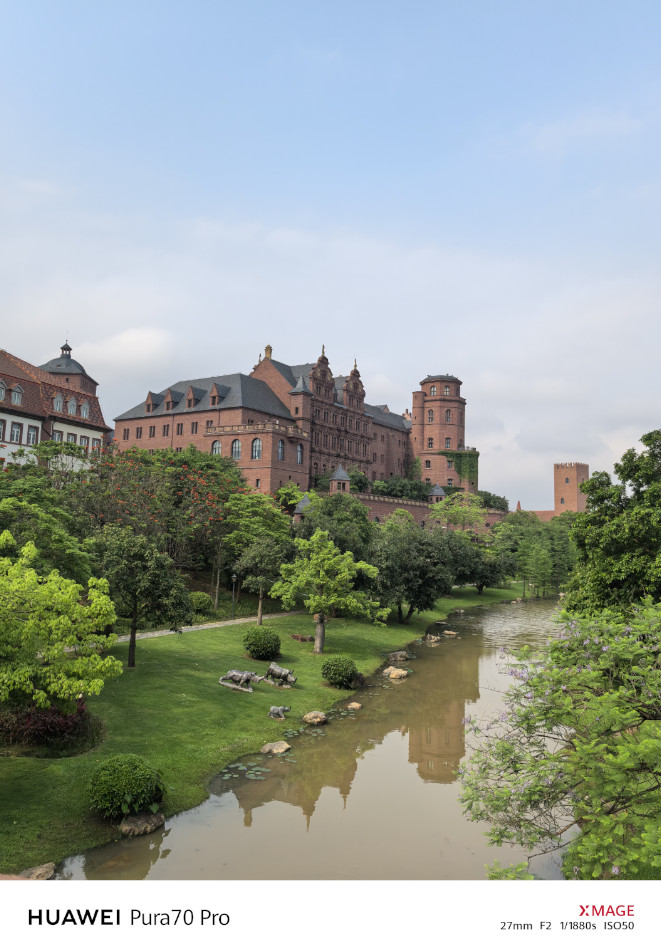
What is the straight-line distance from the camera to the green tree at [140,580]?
81.1 ft

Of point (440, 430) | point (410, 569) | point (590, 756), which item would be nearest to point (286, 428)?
point (410, 569)

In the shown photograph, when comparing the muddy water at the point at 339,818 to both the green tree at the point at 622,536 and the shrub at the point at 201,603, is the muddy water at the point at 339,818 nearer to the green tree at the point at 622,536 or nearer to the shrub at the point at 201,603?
the green tree at the point at 622,536

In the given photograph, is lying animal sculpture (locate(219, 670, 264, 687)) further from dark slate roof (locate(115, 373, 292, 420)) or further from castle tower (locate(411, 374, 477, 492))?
castle tower (locate(411, 374, 477, 492))

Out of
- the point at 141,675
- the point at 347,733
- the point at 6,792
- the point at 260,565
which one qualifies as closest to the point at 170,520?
the point at 260,565

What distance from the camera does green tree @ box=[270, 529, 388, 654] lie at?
105 ft

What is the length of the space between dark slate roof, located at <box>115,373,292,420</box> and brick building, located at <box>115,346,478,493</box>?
13cm

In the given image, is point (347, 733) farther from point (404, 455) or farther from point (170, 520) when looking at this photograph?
point (404, 455)

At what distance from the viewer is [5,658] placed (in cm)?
1335

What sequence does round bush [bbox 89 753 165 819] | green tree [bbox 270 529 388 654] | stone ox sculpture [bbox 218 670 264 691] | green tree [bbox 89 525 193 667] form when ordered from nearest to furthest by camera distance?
round bush [bbox 89 753 165 819] < green tree [bbox 89 525 193 667] < stone ox sculpture [bbox 218 670 264 691] < green tree [bbox 270 529 388 654]

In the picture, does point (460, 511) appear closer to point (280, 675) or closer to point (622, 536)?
point (280, 675)

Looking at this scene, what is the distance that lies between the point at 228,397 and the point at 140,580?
163 feet

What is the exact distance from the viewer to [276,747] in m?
20.0

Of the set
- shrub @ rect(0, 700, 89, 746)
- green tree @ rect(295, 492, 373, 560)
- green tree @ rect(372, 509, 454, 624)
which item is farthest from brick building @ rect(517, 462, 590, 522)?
shrub @ rect(0, 700, 89, 746)

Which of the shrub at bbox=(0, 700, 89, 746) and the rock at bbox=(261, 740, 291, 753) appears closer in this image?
the shrub at bbox=(0, 700, 89, 746)
